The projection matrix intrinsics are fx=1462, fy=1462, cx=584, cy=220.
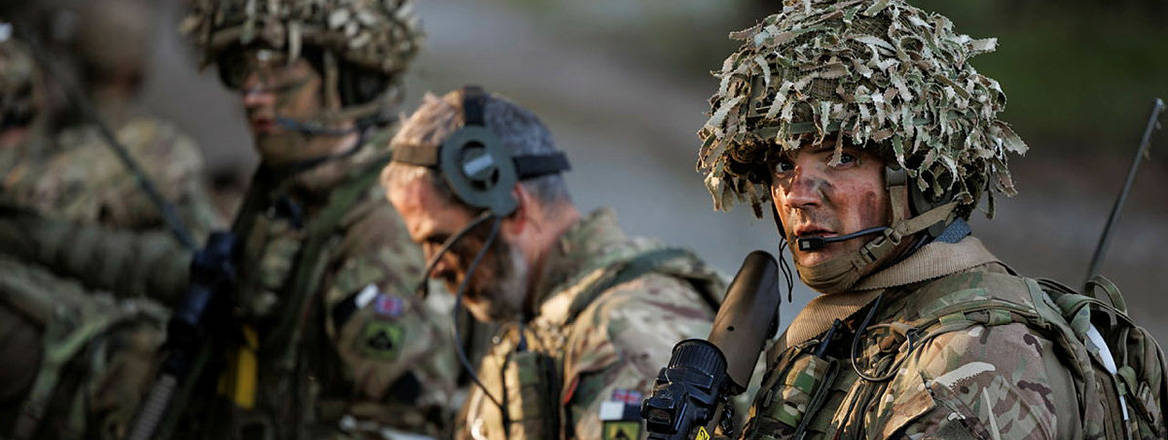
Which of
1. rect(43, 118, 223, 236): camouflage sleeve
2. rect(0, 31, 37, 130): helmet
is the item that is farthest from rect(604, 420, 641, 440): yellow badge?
rect(0, 31, 37, 130): helmet

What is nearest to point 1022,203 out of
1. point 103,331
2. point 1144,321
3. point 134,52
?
point 1144,321

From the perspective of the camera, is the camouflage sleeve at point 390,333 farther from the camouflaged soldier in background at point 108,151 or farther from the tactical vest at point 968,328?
the camouflaged soldier in background at point 108,151

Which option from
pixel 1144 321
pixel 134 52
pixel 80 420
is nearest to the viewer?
pixel 1144 321

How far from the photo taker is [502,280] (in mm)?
3484

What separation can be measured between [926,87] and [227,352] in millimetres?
3261

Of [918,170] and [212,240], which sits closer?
[918,170]

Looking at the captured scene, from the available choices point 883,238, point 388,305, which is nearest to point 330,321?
point 388,305

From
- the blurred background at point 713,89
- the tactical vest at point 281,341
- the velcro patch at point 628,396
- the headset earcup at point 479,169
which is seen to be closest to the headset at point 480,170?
the headset earcup at point 479,169

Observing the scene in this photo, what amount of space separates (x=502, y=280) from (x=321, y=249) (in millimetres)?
1273

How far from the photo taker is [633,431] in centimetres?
291

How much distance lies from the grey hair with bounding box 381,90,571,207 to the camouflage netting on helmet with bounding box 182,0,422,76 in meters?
1.33

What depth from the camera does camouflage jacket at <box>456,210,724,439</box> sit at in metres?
2.98

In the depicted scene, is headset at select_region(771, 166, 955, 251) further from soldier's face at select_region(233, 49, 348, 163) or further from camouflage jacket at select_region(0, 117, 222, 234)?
camouflage jacket at select_region(0, 117, 222, 234)

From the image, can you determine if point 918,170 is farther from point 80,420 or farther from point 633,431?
point 80,420
